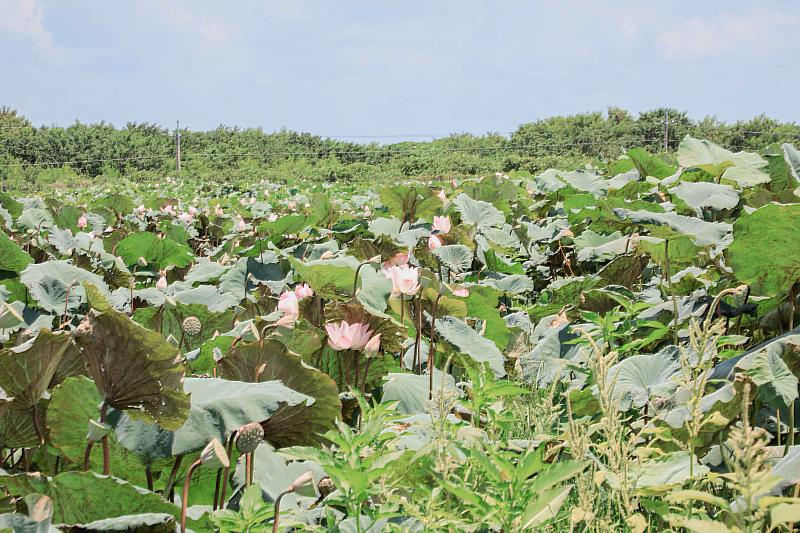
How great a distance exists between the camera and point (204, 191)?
12.8m

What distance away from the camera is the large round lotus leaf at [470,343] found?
1.95 meters

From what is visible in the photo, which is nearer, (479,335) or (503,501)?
(503,501)

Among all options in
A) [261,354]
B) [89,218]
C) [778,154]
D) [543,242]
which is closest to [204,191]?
[89,218]

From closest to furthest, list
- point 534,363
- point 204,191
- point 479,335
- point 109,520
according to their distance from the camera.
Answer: point 109,520 < point 479,335 < point 534,363 < point 204,191

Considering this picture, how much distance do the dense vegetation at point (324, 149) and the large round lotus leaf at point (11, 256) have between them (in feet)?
58.6

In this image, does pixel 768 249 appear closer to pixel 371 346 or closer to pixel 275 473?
pixel 371 346

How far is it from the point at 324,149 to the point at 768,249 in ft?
84.5

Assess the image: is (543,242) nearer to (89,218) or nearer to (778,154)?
(778,154)

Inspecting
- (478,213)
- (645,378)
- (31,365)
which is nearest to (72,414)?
(31,365)

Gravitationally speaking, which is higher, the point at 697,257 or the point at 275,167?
the point at 275,167

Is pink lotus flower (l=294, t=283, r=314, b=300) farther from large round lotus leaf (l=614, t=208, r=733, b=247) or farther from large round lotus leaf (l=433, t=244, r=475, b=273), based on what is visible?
large round lotus leaf (l=614, t=208, r=733, b=247)

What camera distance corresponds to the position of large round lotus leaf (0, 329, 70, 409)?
110cm

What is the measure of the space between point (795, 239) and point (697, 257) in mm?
893

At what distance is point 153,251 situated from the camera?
3311 mm
